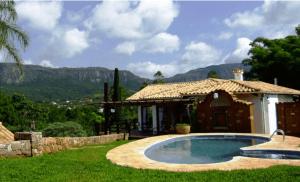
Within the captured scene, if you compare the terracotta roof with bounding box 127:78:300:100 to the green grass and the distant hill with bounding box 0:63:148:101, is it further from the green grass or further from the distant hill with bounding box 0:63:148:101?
the distant hill with bounding box 0:63:148:101

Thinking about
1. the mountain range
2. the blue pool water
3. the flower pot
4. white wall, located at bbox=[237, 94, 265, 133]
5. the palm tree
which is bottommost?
the blue pool water

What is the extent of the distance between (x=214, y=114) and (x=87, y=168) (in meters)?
15.9

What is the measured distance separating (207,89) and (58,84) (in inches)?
4921

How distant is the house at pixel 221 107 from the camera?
2586 cm

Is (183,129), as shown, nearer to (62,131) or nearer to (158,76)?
(62,131)

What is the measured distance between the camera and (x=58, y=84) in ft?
486

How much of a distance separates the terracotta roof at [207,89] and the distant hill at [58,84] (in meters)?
61.2

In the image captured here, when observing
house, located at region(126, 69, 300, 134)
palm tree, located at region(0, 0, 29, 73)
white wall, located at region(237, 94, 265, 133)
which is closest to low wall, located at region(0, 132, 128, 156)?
palm tree, located at region(0, 0, 29, 73)

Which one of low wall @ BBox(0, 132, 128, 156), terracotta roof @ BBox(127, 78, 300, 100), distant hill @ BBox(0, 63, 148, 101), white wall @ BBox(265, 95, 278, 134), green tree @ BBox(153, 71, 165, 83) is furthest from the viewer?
distant hill @ BBox(0, 63, 148, 101)

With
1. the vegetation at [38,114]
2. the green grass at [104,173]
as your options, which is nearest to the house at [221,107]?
the vegetation at [38,114]

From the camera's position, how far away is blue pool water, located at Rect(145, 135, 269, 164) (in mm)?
16734

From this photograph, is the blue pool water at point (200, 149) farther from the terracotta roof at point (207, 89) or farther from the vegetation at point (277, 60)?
the vegetation at point (277, 60)

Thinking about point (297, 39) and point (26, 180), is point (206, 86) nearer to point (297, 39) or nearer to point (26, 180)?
point (297, 39)

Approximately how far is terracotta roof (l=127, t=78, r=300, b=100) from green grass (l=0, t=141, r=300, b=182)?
1494 centimetres
